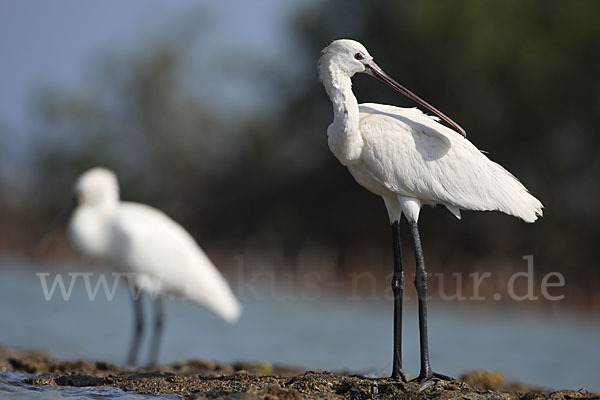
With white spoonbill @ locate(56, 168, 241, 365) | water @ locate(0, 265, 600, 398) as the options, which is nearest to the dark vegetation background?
water @ locate(0, 265, 600, 398)

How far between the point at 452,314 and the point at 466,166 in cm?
1155

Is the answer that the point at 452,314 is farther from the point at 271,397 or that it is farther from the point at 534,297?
the point at 271,397

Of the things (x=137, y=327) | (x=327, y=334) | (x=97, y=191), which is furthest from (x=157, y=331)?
(x=327, y=334)

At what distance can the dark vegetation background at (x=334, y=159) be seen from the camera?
22.5 meters

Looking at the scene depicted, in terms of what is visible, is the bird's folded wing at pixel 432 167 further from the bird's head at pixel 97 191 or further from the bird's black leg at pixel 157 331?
the bird's head at pixel 97 191

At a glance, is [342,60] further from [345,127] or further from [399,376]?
[399,376]

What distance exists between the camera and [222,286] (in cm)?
1193

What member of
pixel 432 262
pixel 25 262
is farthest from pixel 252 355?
pixel 25 262

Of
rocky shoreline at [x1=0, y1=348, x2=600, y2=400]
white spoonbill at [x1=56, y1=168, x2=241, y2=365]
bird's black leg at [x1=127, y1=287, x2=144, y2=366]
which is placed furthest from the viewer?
white spoonbill at [x1=56, y1=168, x2=241, y2=365]

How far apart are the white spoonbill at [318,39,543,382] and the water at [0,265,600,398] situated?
3031mm

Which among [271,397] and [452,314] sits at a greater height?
[452,314]

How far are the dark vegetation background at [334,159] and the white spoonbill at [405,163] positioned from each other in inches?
522

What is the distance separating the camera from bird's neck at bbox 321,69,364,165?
614cm

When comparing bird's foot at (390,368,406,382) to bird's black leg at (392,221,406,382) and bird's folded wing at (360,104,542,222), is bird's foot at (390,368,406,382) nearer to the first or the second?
bird's black leg at (392,221,406,382)
